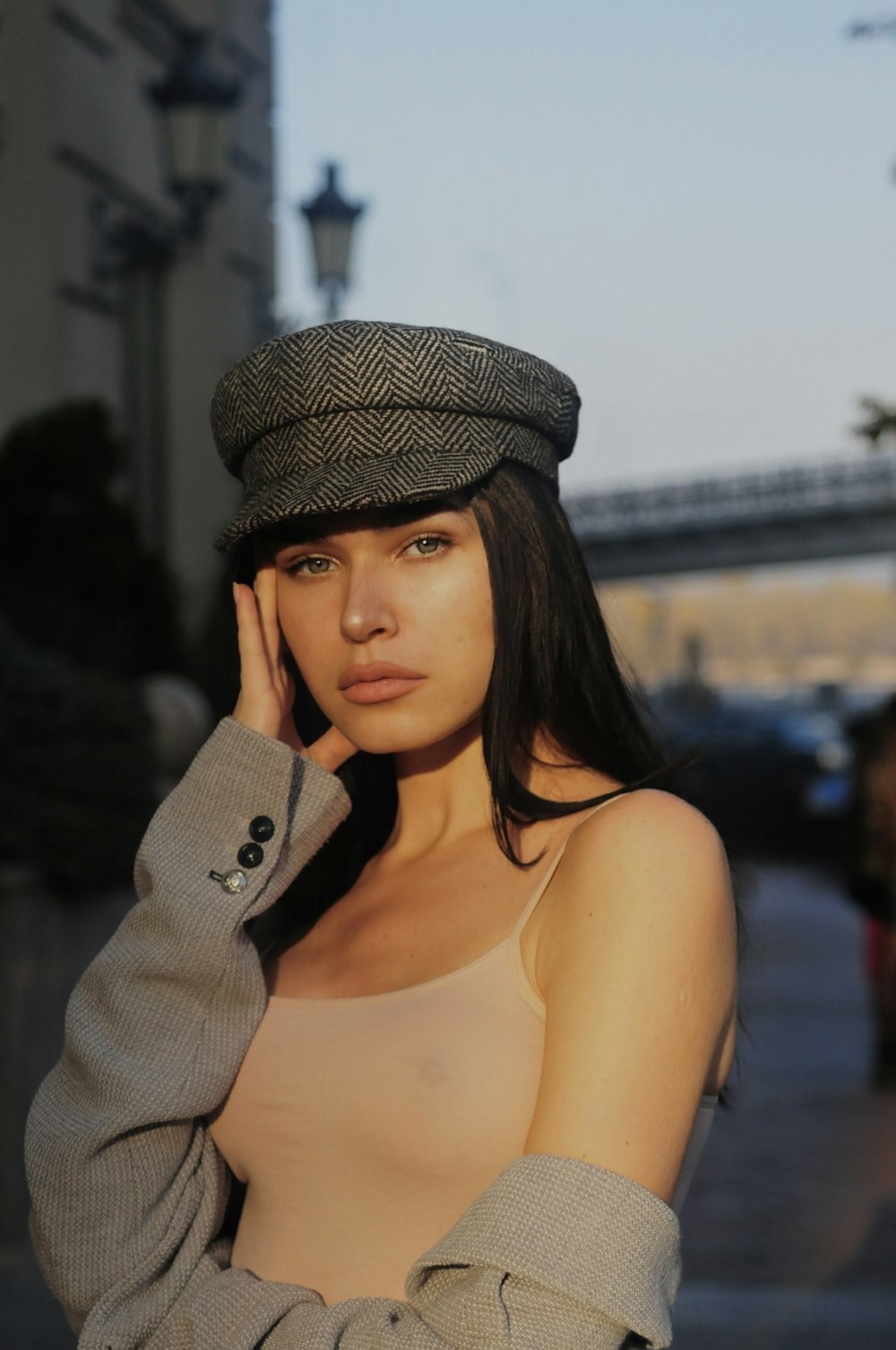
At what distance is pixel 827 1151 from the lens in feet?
21.6

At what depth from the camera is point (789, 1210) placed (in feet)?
19.2

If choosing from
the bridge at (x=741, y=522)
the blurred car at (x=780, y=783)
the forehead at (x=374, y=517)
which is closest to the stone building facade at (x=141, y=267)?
the forehead at (x=374, y=517)

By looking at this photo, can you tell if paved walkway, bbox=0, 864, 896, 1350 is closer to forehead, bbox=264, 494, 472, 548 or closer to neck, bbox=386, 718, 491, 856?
neck, bbox=386, 718, 491, 856

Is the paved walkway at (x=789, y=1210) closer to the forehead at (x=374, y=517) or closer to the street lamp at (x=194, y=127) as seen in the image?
the forehead at (x=374, y=517)

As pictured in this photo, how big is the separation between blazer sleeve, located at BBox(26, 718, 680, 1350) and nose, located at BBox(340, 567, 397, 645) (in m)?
0.20

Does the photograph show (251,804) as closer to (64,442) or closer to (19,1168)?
(19,1168)

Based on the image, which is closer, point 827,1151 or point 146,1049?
point 146,1049

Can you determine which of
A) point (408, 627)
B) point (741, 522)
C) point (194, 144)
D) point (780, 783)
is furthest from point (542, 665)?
point (741, 522)

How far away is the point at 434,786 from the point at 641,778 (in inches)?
14.2

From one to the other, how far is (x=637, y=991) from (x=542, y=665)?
0.44 m

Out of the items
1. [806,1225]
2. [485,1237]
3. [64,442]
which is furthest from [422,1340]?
[64,442]

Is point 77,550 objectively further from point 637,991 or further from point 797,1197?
point 637,991

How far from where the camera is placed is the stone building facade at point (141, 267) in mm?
7766

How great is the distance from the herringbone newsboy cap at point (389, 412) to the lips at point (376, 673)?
177mm
